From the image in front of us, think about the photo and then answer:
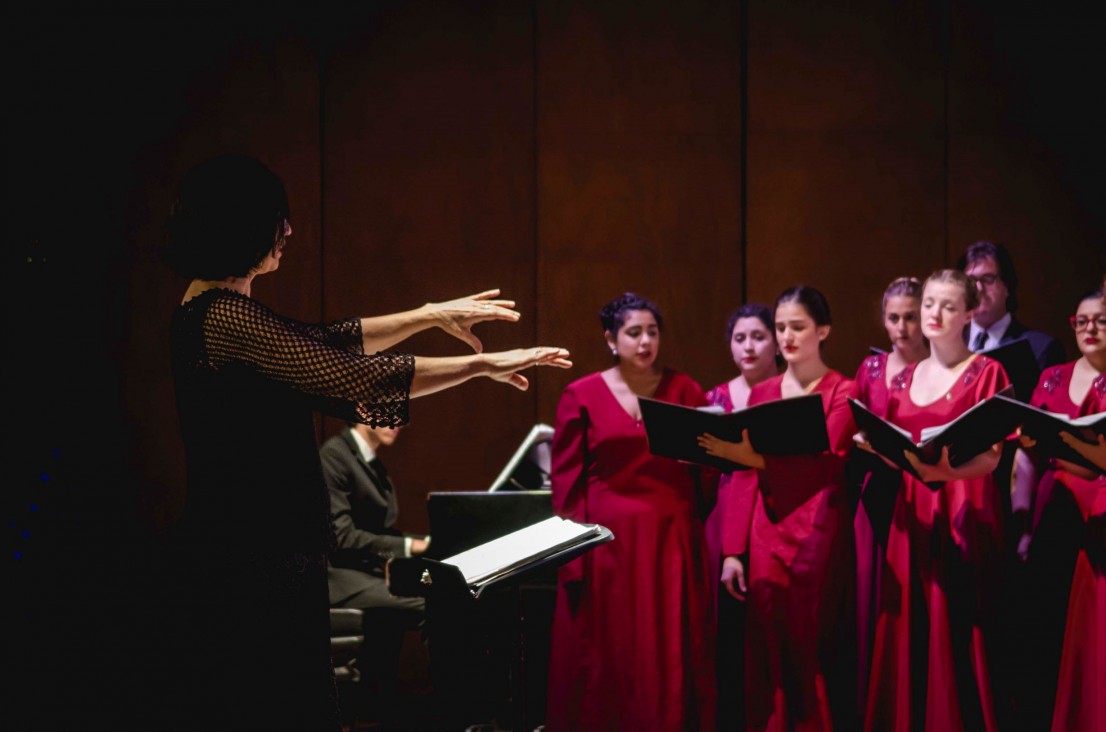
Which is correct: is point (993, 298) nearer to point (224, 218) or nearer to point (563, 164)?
point (563, 164)

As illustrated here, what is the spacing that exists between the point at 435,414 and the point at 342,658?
4.62ft

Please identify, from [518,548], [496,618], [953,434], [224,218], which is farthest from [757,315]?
[224,218]

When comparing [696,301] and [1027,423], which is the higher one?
[696,301]

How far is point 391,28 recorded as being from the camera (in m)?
4.74

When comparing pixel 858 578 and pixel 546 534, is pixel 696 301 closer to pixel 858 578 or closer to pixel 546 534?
pixel 858 578

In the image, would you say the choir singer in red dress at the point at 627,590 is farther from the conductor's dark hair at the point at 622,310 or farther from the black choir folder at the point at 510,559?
the black choir folder at the point at 510,559

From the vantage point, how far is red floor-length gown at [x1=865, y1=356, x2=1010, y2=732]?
9.80 ft

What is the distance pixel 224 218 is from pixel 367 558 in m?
2.46

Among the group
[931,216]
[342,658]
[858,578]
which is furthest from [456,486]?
[931,216]

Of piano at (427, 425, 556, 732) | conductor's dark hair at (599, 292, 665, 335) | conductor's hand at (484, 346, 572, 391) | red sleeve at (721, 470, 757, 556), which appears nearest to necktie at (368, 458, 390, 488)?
piano at (427, 425, 556, 732)

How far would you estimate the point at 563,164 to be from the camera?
4742 mm

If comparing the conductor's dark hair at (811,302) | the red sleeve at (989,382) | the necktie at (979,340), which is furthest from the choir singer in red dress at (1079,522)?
the conductor's dark hair at (811,302)

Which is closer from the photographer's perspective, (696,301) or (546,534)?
(546,534)

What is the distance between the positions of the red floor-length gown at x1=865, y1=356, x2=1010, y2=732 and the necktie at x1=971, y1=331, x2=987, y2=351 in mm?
746
